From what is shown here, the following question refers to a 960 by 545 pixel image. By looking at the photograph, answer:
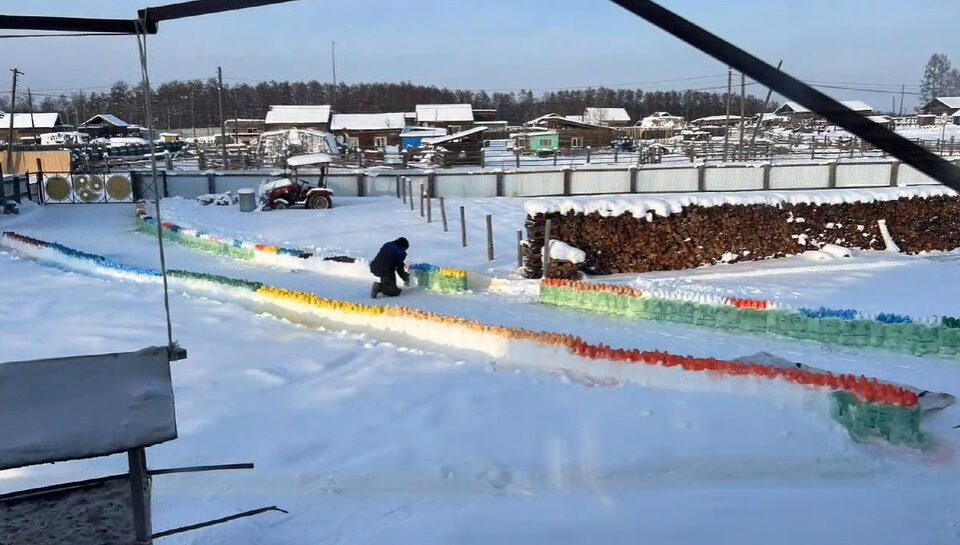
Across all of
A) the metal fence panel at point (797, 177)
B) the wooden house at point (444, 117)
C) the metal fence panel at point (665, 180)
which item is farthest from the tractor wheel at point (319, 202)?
the wooden house at point (444, 117)

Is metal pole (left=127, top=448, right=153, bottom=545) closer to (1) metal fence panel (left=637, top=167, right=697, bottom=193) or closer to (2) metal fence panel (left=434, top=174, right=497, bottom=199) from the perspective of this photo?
(2) metal fence panel (left=434, top=174, right=497, bottom=199)

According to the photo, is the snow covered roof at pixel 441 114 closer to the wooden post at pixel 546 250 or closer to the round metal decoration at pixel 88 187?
the round metal decoration at pixel 88 187

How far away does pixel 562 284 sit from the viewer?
1252cm

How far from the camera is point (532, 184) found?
3164cm

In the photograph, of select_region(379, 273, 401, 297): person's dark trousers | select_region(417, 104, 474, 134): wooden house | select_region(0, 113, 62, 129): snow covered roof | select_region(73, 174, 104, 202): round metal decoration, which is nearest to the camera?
select_region(379, 273, 401, 297): person's dark trousers

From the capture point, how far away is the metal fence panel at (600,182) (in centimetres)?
3173

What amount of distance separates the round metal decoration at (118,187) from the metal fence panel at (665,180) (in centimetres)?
2169

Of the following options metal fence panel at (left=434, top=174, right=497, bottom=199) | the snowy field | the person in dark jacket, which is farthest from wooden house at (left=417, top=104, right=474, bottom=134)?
the snowy field

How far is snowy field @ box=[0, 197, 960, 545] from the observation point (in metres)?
4.76

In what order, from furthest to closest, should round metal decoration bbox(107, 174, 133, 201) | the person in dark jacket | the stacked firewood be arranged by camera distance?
round metal decoration bbox(107, 174, 133, 201)
the stacked firewood
the person in dark jacket

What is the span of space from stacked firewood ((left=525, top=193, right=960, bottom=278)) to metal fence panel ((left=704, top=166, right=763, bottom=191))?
14556mm

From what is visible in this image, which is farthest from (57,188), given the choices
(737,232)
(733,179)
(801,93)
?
(801,93)

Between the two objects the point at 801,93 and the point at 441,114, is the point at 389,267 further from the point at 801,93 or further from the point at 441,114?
the point at 441,114

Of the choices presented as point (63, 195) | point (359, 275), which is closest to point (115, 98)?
point (63, 195)
